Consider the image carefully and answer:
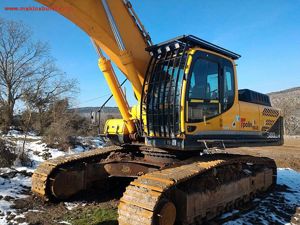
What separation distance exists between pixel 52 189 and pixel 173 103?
10.9ft

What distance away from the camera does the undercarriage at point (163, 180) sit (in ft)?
17.9

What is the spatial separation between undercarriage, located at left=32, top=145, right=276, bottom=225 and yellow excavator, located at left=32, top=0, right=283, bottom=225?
2 centimetres

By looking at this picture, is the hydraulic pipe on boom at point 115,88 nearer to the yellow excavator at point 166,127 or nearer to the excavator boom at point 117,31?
the yellow excavator at point 166,127

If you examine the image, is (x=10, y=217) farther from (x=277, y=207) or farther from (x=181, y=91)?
(x=277, y=207)

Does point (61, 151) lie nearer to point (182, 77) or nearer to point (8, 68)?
point (182, 77)

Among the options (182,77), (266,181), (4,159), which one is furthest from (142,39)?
(4,159)

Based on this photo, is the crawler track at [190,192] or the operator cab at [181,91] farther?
the operator cab at [181,91]

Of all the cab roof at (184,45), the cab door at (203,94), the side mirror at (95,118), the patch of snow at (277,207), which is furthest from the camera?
the side mirror at (95,118)

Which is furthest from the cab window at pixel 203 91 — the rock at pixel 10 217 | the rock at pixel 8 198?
the rock at pixel 8 198

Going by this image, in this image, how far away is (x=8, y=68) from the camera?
36000 millimetres

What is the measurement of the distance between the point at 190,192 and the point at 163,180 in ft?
2.80

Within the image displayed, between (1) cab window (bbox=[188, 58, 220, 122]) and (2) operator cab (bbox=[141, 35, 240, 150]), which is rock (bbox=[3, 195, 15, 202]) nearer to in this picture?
(2) operator cab (bbox=[141, 35, 240, 150])

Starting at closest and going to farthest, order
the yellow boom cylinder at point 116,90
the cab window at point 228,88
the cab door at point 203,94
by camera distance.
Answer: the cab door at point 203,94, the cab window at point 228,88, the yellow boom cylinder at point 116,90

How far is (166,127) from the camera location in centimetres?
666
